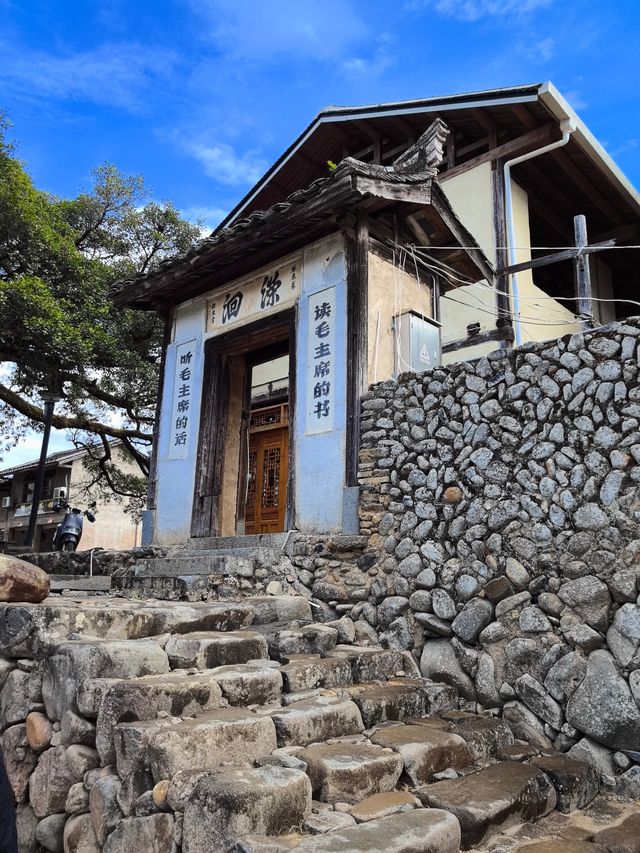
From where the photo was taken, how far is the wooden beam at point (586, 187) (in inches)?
472

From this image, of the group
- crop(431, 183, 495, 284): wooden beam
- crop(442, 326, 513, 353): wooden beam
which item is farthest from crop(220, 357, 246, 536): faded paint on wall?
crop(442, 326, 513, 353): wooden beam

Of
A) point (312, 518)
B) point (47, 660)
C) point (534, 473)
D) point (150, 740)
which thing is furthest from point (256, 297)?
point (150, 740)

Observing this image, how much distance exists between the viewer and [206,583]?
20.6ft

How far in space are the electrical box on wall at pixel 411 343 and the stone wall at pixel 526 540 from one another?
3.63 ft

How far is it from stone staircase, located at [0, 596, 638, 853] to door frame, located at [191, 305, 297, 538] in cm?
355

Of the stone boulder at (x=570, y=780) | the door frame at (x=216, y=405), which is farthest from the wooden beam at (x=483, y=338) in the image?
the stone boulder at (x=570, y=780)

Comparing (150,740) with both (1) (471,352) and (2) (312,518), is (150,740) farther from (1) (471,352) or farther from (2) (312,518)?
(1) (471,352)

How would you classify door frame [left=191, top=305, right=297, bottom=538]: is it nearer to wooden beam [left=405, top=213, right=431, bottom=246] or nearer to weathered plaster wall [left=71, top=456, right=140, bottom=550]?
wooden beam [left=405, top=213, right=431, bottom=246]

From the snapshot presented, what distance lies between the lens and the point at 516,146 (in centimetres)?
1162

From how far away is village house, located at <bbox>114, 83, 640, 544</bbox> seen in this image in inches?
293

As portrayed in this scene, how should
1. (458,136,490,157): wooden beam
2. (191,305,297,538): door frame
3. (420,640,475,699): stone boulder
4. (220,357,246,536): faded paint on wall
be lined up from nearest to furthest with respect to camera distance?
1. (420,640,475,699): stone boulder
2. (191,305,297,538): door frame
3. (220,357,246,536): faded paint on wall
4. (458,136,490,157): wooden beam

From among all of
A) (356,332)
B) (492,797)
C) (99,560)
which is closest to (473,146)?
(356,332)

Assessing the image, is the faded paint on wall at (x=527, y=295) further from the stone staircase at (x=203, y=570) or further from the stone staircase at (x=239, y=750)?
the stone staircase at (x=239, y=750)

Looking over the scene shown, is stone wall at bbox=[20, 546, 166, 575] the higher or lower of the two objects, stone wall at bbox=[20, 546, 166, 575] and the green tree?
the lower
